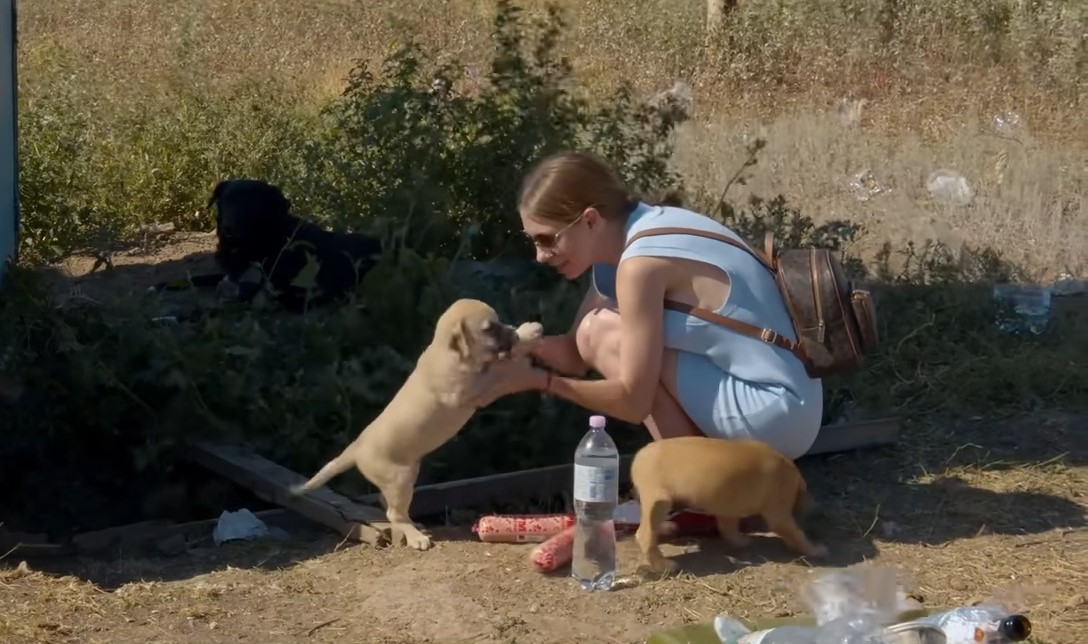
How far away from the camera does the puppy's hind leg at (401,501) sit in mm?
4000

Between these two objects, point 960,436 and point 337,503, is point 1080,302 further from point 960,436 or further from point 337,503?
point 337,503

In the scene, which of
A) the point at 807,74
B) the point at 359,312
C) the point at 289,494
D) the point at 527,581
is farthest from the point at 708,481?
the point at 807,74

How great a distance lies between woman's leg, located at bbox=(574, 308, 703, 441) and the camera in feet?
13.3

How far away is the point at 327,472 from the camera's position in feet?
13.7

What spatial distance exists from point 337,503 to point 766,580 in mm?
1402

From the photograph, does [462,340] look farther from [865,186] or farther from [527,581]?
[865,186]

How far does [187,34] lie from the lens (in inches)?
539

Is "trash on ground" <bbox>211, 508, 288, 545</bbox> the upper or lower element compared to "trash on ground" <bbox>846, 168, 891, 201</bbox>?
upper

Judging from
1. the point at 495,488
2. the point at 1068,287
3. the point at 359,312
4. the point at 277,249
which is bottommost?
the point at 1068,287

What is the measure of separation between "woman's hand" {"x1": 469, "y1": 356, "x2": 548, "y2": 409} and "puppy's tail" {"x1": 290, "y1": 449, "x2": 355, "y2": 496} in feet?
1.70

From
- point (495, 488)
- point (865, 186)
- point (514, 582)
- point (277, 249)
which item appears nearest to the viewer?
point (514, 582)

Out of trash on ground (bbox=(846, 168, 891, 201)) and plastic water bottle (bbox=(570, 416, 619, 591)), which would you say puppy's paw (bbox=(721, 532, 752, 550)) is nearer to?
plastic water bottle (bbox=(570, 416, 619, 591))

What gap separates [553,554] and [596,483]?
276 millimetres

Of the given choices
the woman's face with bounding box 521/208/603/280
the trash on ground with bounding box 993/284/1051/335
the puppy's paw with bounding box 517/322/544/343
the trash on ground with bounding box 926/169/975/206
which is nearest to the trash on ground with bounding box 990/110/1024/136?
the trash on ground with bounding box 926/169/975/206
